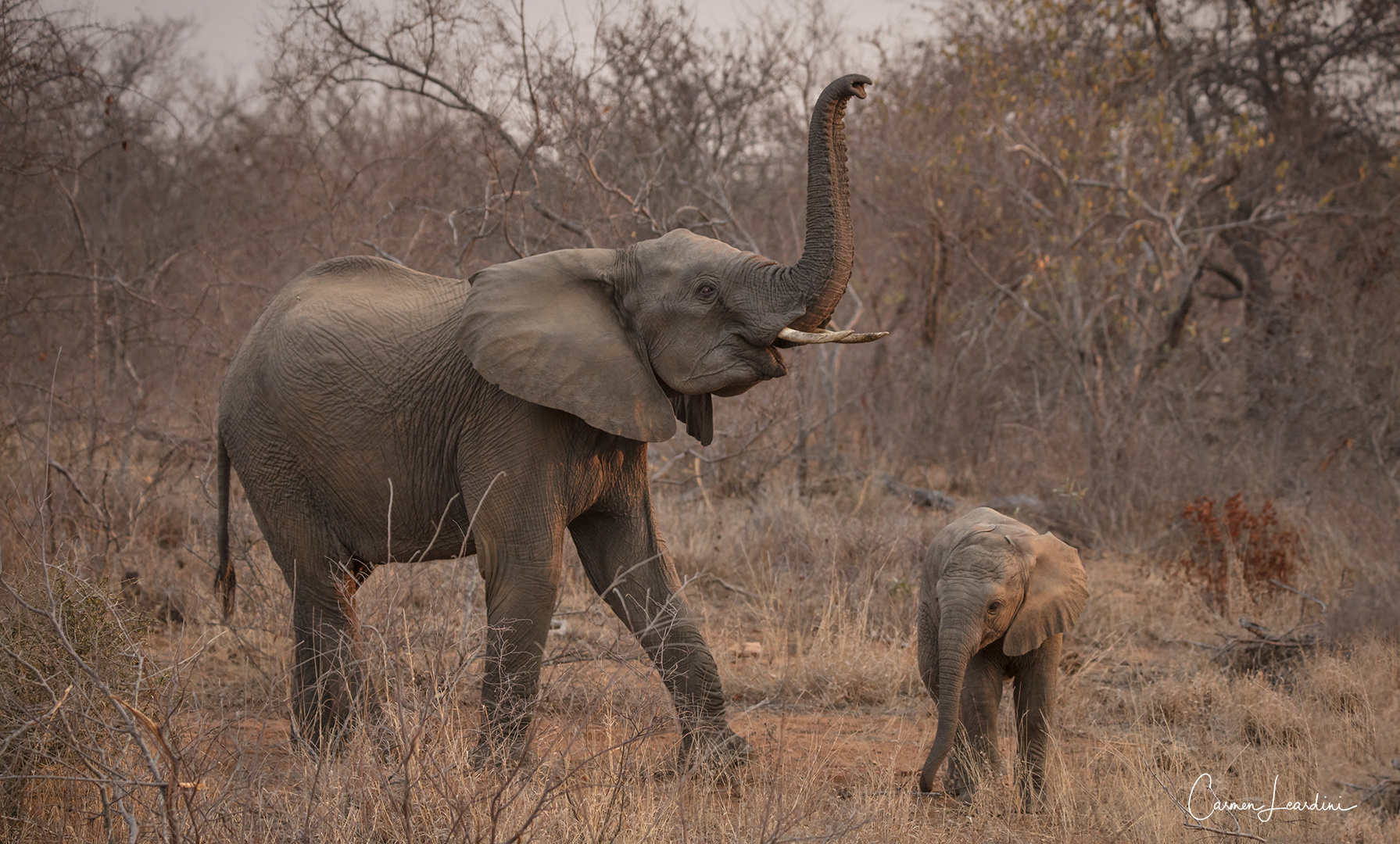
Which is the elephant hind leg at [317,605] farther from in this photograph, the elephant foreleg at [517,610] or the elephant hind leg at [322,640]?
the elephant foreleg at [517,610]

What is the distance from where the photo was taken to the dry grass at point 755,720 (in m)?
3.41

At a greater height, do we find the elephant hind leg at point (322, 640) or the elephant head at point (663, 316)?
the elephant head at point (663, 316)

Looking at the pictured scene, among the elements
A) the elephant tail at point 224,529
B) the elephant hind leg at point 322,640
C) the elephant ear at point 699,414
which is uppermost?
the elephant ear at point 699,414

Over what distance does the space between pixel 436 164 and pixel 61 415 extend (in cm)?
451

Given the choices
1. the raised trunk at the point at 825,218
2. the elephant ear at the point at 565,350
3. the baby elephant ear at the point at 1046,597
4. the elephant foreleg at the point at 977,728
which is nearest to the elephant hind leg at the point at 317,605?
the elephant ear at the point at 565,350

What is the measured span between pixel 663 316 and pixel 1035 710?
2134 mm

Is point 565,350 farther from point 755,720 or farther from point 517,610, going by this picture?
point 755,720

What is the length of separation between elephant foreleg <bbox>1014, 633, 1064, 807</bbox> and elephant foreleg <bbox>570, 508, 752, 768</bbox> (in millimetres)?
1081

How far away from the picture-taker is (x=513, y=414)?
4.48 meters

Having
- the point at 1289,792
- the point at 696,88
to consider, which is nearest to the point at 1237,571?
the point at 1289,792

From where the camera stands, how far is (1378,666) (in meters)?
6.02

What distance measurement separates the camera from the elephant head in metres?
4.06
